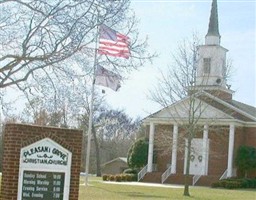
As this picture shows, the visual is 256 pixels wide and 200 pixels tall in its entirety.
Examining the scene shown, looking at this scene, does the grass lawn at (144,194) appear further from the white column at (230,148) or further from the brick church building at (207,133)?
the white column at (230,148)

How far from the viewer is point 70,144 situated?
12648 millimetres

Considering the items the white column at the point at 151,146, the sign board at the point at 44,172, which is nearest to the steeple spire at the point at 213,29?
the white column at the point at 151,146

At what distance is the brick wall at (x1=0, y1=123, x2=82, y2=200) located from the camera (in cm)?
1205

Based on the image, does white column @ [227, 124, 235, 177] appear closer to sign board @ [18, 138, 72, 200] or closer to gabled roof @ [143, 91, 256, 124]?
gabled roof @ [143, 91, 256, 124]

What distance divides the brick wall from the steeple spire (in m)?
41.6

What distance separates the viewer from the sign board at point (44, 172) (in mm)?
11992

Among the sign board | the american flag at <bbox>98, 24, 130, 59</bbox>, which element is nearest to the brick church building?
the american flag at <bbox>98, 24, 130, 59</bbox>

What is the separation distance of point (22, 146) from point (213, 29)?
4330 cm

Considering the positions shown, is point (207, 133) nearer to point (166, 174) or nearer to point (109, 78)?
→ point (166, 174)

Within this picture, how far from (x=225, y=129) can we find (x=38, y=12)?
31194 millimetres

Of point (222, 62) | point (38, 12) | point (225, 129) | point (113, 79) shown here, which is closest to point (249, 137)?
point (225, 129)

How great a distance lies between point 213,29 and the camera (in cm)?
5375

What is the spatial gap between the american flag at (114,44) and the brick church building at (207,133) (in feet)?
74.5

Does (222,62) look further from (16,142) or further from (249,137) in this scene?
(16,142)
